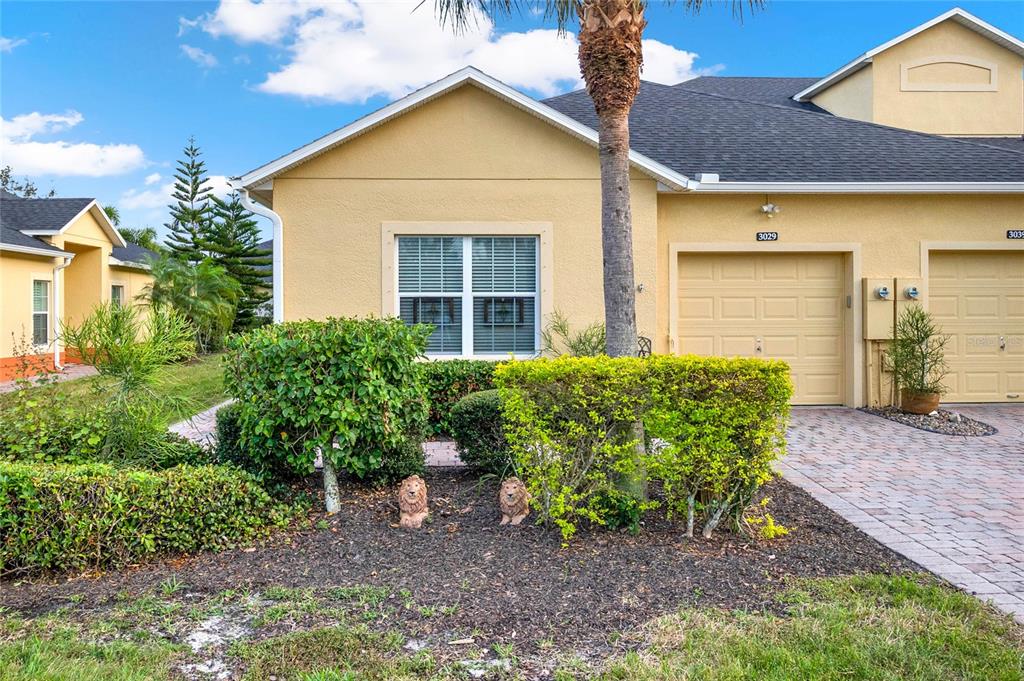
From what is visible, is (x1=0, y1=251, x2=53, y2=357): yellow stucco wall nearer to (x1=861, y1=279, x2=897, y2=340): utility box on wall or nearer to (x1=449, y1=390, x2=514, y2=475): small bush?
(x1=449, y1=390, x2=514, y2=475): small bush

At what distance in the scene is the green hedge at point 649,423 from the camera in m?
4.13

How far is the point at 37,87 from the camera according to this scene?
1712 centimetres

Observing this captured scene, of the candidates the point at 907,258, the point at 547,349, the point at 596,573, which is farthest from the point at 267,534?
the point at 907,258

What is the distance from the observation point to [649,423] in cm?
421

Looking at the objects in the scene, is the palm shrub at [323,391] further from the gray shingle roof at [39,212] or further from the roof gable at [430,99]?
the gray shingle roof at [39,212]

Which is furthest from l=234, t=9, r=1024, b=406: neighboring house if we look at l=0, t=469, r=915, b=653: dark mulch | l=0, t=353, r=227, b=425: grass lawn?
l=0, t=469, r=915, b=653: dark mulch

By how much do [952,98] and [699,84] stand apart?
5.56m

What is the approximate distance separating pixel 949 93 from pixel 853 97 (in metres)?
1.78

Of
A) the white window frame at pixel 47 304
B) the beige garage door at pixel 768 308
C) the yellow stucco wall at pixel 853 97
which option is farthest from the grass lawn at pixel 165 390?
the yellow stucco wall at pixel 853 97

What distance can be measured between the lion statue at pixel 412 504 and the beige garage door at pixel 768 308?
6172 mm

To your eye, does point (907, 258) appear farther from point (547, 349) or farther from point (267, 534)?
point (267, 534)

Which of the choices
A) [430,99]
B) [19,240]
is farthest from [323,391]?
[19,240]

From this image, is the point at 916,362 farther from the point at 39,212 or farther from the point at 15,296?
the point at 39,212

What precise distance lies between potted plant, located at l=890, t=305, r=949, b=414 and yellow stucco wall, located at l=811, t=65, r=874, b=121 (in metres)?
6.24
